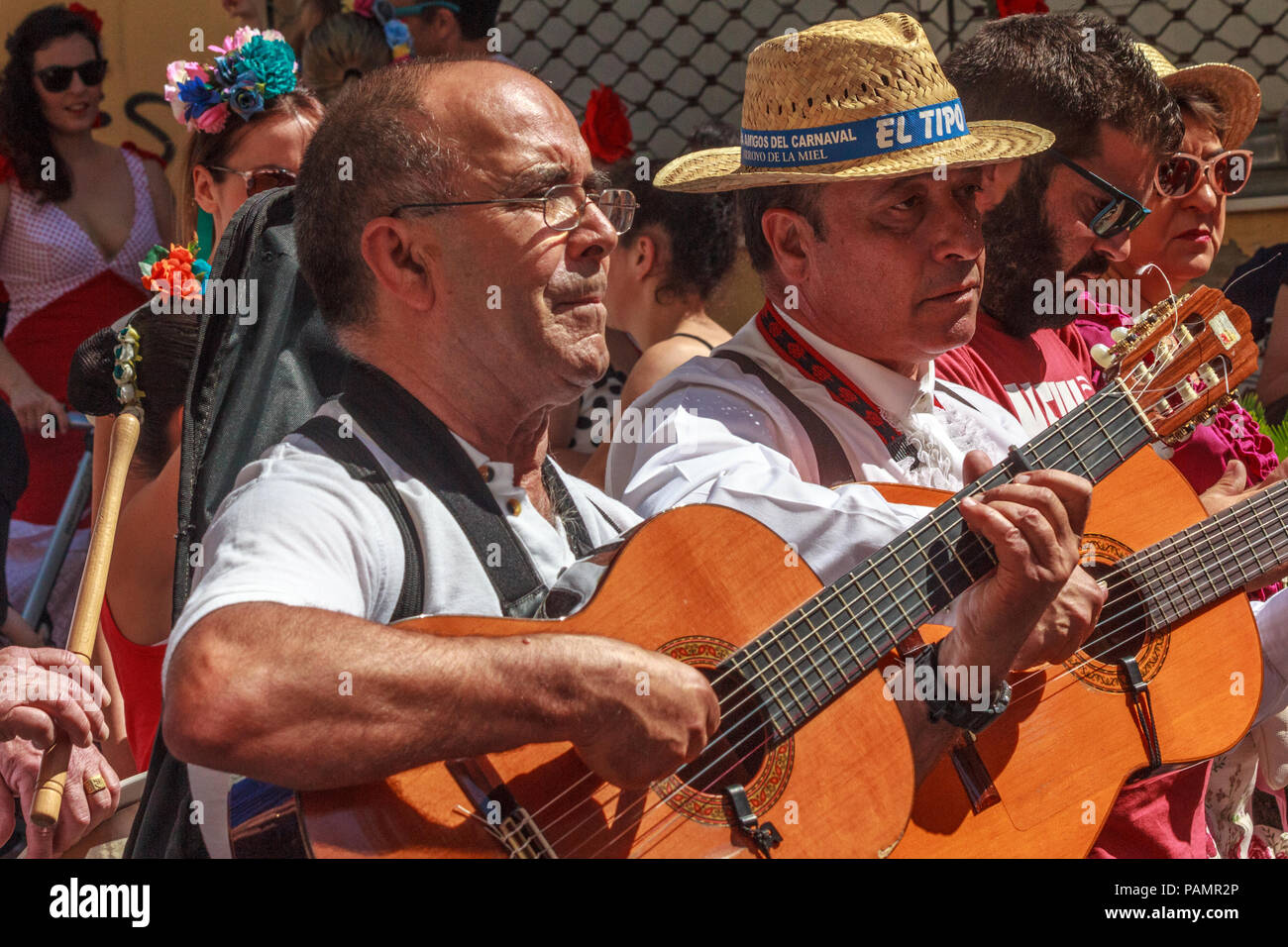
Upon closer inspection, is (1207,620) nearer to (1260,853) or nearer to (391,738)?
(1260,853)

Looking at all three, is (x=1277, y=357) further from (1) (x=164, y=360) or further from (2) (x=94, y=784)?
(2) (x=94, y=784)

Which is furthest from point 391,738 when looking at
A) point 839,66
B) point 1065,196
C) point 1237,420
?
point 1237,420

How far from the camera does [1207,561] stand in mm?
2361

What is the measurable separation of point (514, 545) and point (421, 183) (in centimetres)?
47

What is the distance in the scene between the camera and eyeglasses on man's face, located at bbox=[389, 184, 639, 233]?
1.84 m

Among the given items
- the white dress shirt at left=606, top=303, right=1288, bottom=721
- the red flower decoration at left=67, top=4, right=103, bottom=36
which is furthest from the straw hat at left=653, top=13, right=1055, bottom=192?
the red flower decoration at left=67, top=4, right=103, bottom=36

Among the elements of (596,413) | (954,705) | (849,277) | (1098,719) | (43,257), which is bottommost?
(596,413)

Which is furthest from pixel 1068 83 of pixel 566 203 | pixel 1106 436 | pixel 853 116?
pixel 566 203

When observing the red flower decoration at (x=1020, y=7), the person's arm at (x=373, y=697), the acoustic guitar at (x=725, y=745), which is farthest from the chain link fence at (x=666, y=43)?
the person's arm at (x=373, y=697)

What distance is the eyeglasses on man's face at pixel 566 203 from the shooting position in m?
1.84

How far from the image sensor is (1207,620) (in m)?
2.35

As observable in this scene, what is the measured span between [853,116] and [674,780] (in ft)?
3.40

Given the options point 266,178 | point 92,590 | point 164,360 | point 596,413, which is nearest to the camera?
point 92,590

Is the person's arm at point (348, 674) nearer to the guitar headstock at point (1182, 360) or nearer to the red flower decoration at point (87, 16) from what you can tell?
the guitar headstock at point (1182, 360)
